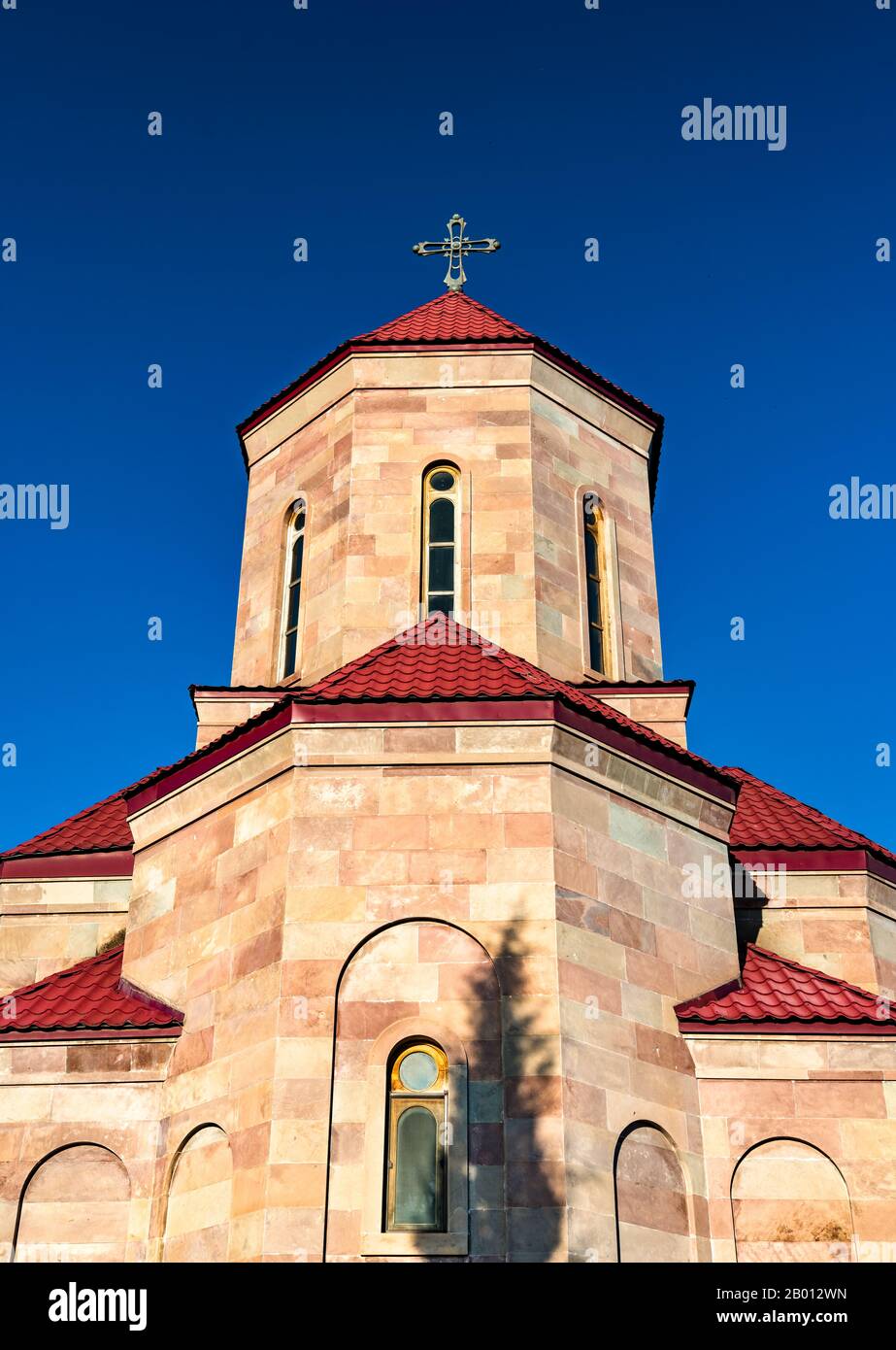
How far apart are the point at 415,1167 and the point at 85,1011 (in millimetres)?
4049

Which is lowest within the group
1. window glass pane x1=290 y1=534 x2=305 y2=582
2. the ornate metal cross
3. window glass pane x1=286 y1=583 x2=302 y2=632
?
window glass pane x1=286 y1=583 x2=302 y2=632

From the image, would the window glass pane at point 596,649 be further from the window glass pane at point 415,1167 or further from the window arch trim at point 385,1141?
the window glass pane at point 415,1167

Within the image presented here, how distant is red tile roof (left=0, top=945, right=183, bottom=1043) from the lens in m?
13.5

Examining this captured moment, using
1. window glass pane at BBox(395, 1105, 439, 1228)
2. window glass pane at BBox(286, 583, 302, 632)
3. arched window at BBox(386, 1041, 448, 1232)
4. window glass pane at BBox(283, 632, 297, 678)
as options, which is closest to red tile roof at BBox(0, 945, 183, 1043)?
arched window at BBox(386, 1041, 448, 1232)

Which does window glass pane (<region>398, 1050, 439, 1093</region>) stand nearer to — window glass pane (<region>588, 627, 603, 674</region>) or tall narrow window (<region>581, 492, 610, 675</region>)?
tall narrow window (<region>581, 492, 610, 675</region>)

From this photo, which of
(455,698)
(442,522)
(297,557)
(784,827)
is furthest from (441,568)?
(784,827)

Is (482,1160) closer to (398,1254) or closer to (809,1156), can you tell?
(398,1254)

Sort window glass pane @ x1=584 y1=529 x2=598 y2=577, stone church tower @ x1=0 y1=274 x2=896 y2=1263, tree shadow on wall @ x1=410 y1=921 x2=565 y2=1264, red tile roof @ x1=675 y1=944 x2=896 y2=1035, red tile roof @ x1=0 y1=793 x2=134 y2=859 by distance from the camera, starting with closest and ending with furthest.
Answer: tree shadow on wall @ x1=410 y1=921 x2=565 y2=1264 → stone church tower @ x1=0 y1=274 x2=896 y2=1263 → red tile roof @ x1=675 y1=944 x2=896 y2=1035 → red tile roof @ x1=0 y1=793 x2=134 y2=859 → window glass pane @ x1=584 y1=529 x2=598 y2=577

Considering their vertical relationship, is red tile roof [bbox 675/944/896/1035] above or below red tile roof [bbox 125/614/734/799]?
below

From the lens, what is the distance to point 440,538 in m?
18.2

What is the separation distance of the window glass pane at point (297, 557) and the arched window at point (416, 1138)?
8.31 meters

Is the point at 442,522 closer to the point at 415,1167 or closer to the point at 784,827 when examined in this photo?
the point at 784,827

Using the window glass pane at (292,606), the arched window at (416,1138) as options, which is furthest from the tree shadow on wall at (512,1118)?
the window glass pane at (292,606)
